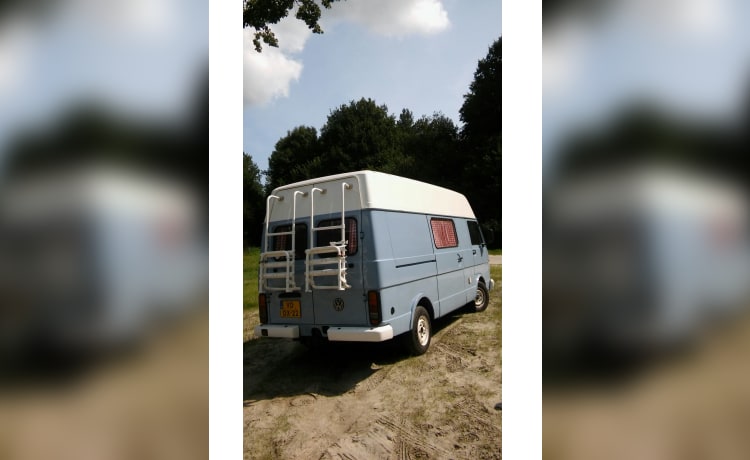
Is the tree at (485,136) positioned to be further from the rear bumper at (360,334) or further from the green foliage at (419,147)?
the rear bumper at (360,334)

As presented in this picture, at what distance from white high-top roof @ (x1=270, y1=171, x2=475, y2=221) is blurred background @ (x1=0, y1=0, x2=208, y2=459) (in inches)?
46.9

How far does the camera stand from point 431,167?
292 centimetres

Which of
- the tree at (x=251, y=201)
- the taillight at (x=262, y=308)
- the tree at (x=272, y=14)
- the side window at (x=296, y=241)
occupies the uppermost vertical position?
the tree at (x=272, y=14)

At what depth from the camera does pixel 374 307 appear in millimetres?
2883

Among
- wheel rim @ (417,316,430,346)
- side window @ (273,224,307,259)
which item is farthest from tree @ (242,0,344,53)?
wheel rim @ (417,316,430,346)

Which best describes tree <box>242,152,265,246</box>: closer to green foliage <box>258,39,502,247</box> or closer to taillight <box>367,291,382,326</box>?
green foliage <box>258,39,502,247</box>

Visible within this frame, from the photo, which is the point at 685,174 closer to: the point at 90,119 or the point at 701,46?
the point at 701,46

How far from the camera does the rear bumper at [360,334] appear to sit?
282 cm

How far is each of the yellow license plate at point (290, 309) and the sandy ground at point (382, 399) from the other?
0.89ft

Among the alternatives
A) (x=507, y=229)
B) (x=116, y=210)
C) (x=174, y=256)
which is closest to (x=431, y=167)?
(x=507, y=229)

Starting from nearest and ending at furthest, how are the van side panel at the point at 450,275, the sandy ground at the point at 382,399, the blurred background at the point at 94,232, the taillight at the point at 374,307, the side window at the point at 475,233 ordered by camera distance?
the blurred background at the point at 94,232
the sandy ground at the point at 382,399
the side window at the point at 475,233
the taillight at the point at 374,307
the van side panel at the point at 450,275

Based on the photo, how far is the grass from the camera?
2.77 meters

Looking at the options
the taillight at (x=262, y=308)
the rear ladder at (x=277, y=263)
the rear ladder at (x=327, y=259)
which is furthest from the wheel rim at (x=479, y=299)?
the taillight at (x=262, y=308)

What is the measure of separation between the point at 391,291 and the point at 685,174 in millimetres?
2027
